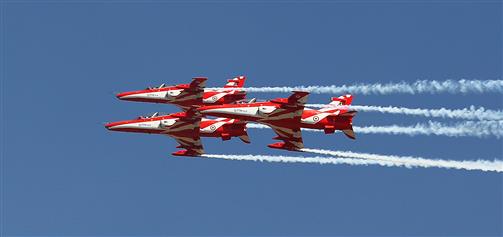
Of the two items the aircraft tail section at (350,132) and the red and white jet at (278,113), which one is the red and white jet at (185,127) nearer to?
the red and white jet at (278,113)

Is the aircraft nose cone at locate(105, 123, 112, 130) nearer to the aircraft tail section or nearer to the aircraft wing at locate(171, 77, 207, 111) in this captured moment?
the aircraft wing at locate(171, 77, 207, 111)

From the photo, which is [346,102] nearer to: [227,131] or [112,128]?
[227,131]

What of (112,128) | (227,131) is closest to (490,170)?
(227,131)

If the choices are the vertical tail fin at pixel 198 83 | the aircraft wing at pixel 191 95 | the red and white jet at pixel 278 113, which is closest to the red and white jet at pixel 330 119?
the red and white jet at pixel 278 113

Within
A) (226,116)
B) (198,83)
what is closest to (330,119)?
(226,116)

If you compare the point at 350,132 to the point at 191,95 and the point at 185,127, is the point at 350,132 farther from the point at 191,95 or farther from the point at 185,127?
the point at 191,95

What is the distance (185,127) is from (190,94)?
382cm

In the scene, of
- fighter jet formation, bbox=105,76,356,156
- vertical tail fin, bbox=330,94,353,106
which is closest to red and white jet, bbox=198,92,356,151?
fighter jet formation, bbox=105,76,356,156

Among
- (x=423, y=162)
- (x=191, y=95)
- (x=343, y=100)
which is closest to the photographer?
(x=423, y=162)

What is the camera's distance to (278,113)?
4178 inches

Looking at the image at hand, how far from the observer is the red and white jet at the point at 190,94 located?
115688mm

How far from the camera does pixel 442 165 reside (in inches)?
3777

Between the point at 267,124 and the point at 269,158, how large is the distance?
4834 mm

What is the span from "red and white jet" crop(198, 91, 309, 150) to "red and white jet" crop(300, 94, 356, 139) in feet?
4.54
